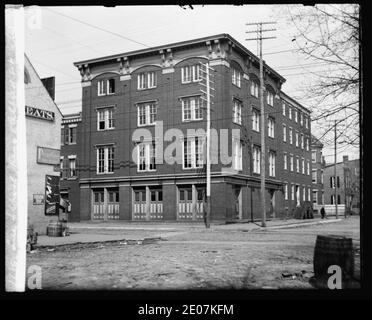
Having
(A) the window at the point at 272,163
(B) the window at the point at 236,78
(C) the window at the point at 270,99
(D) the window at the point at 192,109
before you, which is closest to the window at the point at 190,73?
(D) the window at the point at 192,109

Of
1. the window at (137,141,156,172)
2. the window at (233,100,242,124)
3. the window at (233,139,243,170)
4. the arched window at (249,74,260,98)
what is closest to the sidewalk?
the window at (137,141,156,172)

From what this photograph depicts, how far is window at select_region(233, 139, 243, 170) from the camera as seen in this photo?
31.0 meters

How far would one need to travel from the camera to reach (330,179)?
48781 millimetres

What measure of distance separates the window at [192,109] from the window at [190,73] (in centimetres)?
131

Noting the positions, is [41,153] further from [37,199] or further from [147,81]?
[147,81]

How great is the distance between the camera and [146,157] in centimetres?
2872

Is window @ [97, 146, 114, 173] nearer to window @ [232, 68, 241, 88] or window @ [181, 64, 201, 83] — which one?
window @ [181, 64, 201, 83]

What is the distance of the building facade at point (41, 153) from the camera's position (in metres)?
17.5

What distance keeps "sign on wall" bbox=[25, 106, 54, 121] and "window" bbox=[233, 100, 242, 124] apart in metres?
15.0

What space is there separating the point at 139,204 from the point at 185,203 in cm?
323

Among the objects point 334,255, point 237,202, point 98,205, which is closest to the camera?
point 334,255

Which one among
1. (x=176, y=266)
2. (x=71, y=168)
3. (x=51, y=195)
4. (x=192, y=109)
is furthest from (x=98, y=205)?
(x=176, y=266)

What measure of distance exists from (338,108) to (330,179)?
4096 cm
